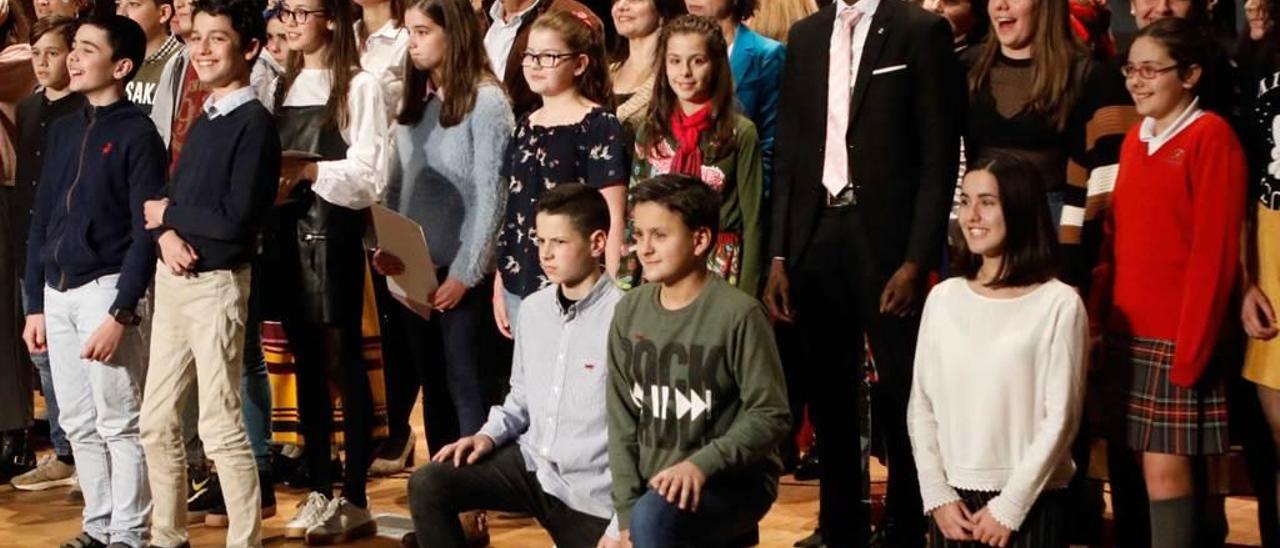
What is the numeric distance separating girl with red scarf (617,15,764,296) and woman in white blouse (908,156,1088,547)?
0.69 m

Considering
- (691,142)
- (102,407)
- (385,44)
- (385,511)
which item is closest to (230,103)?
(385,44)

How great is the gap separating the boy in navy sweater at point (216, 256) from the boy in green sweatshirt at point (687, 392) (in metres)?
1.02

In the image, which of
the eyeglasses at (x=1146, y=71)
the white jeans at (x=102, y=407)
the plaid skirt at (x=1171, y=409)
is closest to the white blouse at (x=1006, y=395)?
the plaid skirt at (x=1171, y=409)

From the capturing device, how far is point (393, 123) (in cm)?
473

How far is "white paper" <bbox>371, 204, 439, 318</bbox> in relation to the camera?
452 centimetres

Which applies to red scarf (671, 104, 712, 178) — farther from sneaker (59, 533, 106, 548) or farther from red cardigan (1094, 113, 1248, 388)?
sneaker (59, 533, 106, 548)

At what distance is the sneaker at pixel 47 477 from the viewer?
5.55 m

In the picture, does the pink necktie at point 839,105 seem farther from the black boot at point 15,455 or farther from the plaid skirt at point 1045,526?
the black boot at point 15,455

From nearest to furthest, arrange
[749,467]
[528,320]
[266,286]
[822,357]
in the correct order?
[749,467], [528,320], [822,357], [266,286]

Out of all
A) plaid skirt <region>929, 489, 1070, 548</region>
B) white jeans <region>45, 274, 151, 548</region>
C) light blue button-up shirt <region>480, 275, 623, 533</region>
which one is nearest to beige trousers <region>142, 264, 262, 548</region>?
white jeans <region>45, 274, 151, 548</region>

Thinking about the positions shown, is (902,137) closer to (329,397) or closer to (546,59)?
(546,59)

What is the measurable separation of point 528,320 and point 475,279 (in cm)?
72

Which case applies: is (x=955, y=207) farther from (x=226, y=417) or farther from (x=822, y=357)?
(x=226, y=417)

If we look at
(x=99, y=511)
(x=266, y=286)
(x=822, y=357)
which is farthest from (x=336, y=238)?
(x=822, y=357)
